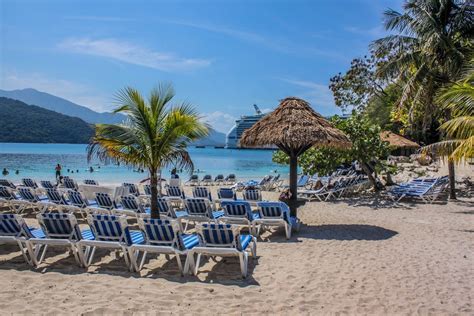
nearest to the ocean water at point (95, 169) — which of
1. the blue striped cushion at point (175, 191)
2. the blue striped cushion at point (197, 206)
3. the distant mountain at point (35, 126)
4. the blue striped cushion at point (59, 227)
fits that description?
the blue striped cushion at point (175, 191)

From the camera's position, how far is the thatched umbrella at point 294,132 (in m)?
9.34

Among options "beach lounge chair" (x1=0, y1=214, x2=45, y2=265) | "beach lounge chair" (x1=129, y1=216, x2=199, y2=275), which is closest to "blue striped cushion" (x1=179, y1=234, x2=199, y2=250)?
"beach lounge chair" (x1=129, y1=216, x2=199, y2=275)

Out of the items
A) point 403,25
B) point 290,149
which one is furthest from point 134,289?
point 403,25

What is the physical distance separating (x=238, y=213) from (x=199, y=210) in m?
0.96

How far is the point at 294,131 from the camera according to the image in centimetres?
935

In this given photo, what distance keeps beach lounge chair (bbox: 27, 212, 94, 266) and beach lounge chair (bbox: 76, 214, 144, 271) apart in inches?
5.2

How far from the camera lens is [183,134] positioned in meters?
7.68

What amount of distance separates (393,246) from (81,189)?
924 centimetres

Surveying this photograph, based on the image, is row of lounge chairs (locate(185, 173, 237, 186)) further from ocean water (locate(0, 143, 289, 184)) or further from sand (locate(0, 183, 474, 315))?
sand (locate(0, 183, 474, 315))

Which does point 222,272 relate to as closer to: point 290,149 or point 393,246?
point 393,246

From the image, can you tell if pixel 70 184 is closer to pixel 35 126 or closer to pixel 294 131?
pixel 294 131

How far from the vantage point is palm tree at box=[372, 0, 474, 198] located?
1444 cm

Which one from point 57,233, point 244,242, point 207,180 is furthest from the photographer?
point 207,180

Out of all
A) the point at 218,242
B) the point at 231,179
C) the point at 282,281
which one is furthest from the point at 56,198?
the point at 231,179
